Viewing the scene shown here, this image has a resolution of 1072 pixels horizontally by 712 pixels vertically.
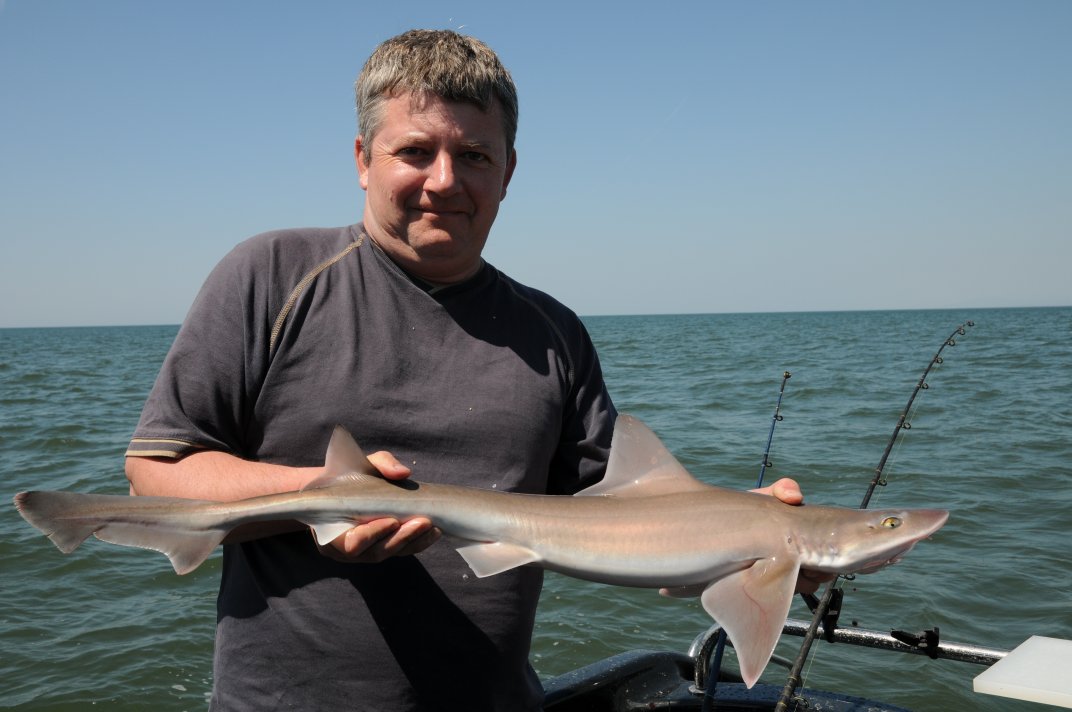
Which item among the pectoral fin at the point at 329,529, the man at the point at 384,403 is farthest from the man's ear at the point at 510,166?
the pectoral fin at the point at 329,529

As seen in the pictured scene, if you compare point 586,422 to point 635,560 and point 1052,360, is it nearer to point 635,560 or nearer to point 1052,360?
point 635,560

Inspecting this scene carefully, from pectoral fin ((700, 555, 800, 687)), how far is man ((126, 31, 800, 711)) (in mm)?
291

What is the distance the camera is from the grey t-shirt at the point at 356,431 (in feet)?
7.61

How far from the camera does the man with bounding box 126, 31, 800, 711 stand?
2.31 m

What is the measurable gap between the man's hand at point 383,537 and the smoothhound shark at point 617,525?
0.14 ft

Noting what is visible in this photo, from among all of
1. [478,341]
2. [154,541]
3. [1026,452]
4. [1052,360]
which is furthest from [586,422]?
[1052,360]

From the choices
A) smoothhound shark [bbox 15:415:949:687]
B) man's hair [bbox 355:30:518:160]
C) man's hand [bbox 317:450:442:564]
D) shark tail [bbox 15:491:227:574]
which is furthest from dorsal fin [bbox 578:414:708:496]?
shark tail [bbox 15:491:227:574]

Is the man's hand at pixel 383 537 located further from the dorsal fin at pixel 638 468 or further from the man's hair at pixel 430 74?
the man's hair at pixel 430 74

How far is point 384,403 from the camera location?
2469 mm

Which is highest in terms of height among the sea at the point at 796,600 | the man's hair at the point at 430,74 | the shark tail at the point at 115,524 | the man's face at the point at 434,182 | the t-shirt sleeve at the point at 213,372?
Result: the man's hair at the point at 430,74

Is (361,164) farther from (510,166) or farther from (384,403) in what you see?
(384,403)

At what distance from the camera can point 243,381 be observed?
7.74 feet

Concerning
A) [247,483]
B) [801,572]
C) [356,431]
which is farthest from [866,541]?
[247,483]

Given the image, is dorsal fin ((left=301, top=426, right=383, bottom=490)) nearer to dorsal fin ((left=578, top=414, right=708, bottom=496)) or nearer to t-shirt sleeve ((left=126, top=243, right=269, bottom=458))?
t-shirt sleeve ((left=126, top=243, right=269, bottom=458))
